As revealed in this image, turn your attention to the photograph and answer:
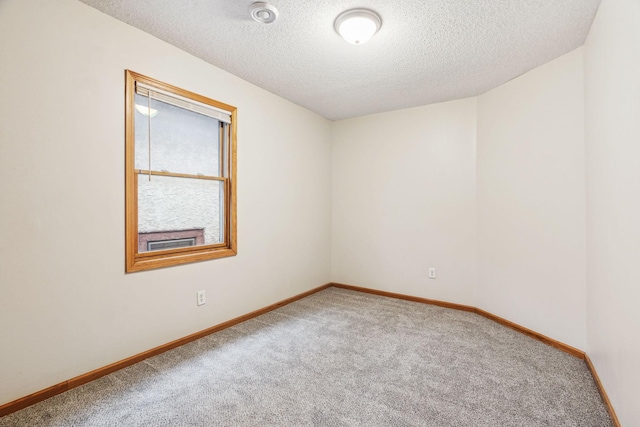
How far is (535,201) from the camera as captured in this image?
8.38 ft

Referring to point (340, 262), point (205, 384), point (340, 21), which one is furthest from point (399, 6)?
point (340, 262)

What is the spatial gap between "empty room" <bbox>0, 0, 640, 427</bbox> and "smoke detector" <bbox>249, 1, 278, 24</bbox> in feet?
0.05

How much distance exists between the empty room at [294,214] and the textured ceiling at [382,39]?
0.02 meters

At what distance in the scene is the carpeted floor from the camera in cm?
157

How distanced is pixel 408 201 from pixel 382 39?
2010 millimetres

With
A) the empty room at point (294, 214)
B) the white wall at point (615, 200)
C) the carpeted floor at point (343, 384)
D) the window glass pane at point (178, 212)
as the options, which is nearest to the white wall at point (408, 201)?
the empty room at point (294, 214)

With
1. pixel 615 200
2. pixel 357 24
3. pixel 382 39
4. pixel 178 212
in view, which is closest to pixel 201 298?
pixel 178 212

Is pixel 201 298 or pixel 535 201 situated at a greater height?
pixel 535 201

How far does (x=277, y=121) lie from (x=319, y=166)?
961 mm

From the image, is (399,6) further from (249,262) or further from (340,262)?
(340,262)

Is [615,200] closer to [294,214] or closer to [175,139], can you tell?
[294,214]

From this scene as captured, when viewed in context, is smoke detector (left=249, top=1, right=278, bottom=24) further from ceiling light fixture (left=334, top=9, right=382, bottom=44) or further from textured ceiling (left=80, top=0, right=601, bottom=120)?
ceiling light fixture (left=334, top=9, right=382, bottom=44)

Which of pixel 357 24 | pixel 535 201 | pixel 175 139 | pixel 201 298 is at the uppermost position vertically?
pixel 357 24

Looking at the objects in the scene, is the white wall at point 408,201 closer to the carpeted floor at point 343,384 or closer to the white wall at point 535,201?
the white wall at point 535,201
